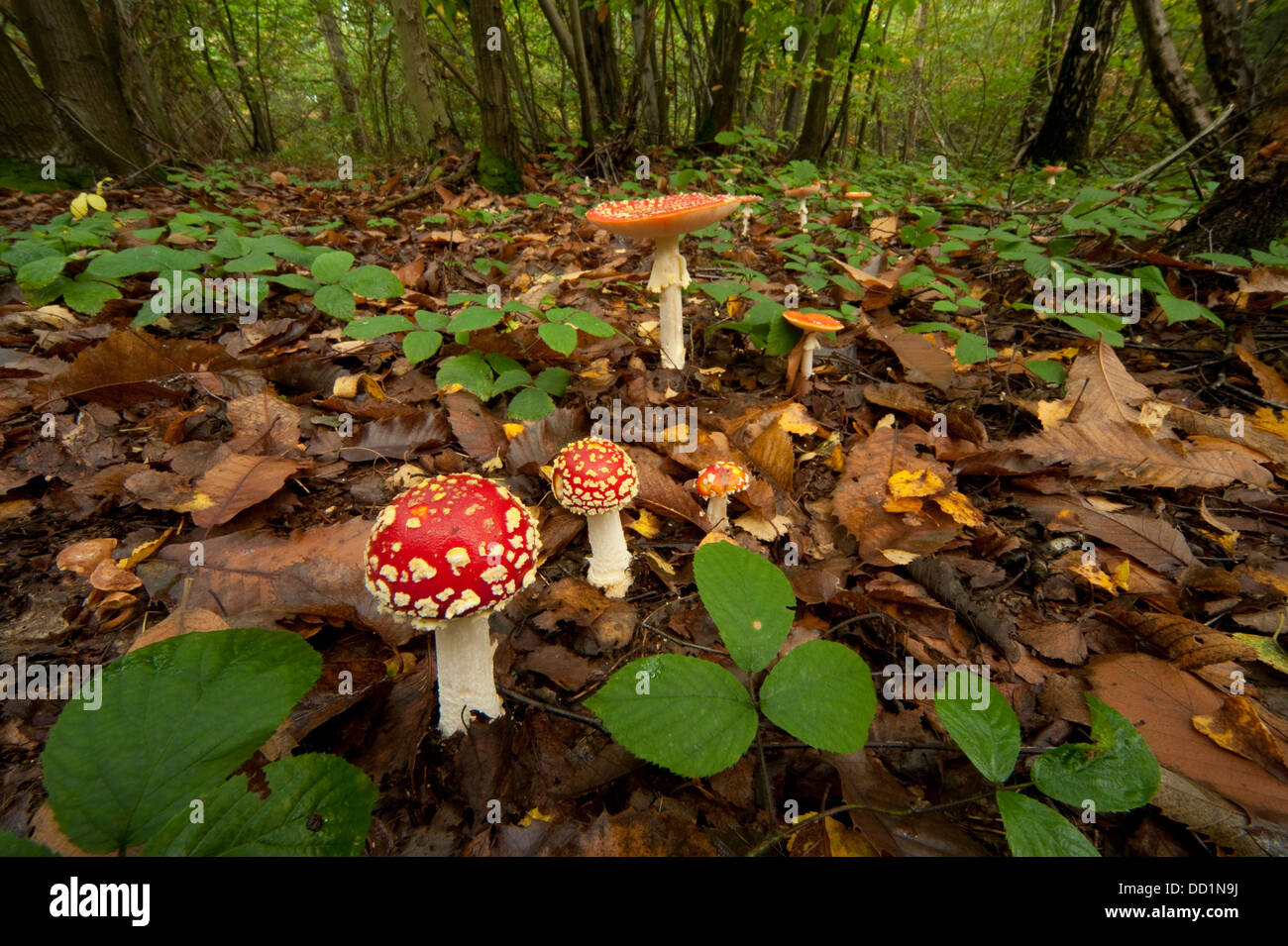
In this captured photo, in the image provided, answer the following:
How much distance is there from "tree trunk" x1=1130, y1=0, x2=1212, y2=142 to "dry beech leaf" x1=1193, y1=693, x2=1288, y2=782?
19.3ft

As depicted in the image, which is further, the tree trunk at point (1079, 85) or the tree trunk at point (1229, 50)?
the tree trunk at point (1079, 85)

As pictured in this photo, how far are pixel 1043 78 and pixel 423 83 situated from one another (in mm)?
13864

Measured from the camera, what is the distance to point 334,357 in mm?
3473

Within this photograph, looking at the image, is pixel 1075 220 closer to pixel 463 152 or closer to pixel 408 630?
pixel 408 630

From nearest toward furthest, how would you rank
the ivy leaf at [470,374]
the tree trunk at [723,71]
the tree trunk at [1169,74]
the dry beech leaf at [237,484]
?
the dry beech leaf at [237,484] → the ivy leaf at [470,374] → the tree trunk at [1169,74] → the tree trunk at [723,71]

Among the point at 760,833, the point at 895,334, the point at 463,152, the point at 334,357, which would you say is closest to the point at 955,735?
the point at 760,833

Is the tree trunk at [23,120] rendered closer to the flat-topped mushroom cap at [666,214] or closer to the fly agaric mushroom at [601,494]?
the flat-topped mushroom cap at [666,214]

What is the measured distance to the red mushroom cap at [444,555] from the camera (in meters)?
1.56

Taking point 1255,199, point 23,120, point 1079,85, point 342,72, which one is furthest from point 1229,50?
point 342,72

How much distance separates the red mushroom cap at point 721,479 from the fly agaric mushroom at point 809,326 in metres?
1.17

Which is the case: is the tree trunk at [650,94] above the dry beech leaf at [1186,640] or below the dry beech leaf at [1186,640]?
above

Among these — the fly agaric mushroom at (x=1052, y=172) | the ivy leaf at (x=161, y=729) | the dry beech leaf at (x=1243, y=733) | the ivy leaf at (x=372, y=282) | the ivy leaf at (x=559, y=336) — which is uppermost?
the fly agaric mushroom at (x=1052, y=172)

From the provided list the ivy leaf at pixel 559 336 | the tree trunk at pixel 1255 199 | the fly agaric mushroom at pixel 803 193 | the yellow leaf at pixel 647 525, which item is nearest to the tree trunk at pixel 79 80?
the ivy leaf at pixel 559 336
